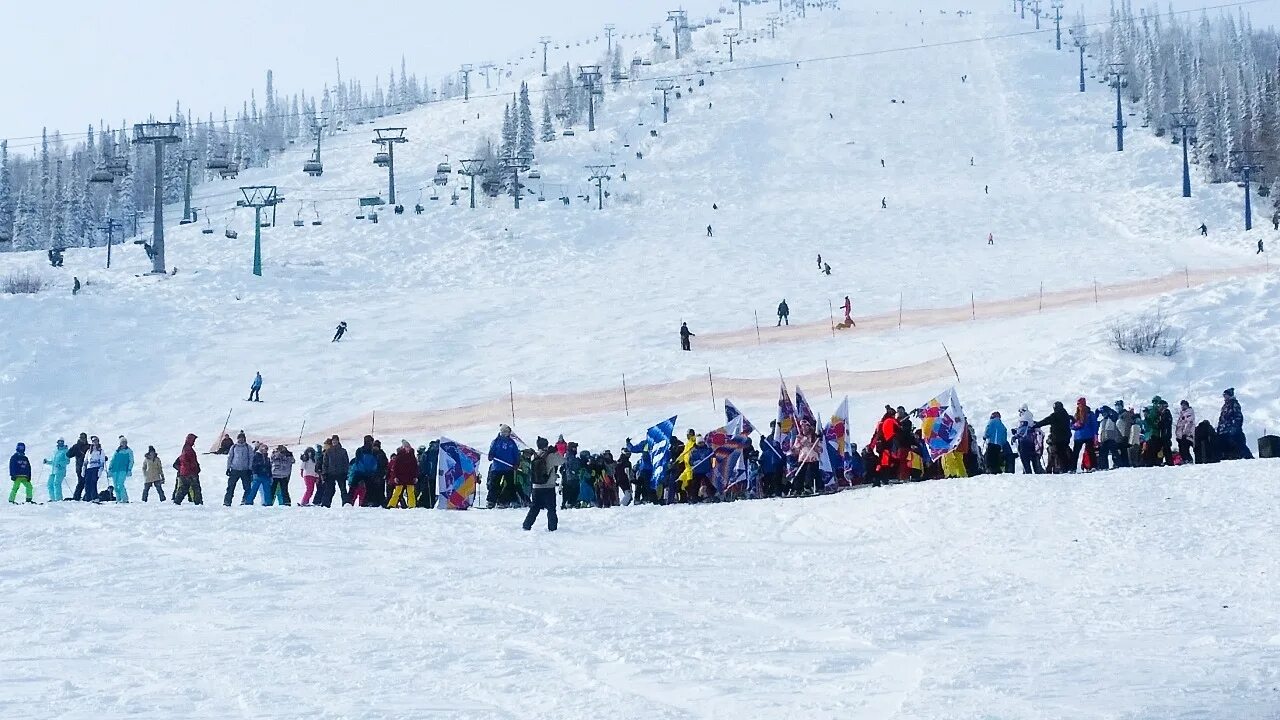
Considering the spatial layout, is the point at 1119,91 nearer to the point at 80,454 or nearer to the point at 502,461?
the point at 502,461

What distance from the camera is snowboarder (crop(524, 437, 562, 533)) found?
50.0 feet

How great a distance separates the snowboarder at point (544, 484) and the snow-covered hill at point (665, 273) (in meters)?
11.1

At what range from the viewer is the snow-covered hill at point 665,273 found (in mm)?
31969

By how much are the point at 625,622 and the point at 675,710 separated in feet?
8.22

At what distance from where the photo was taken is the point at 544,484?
1539 cm

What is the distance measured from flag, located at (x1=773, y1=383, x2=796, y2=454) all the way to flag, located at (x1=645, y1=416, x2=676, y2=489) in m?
1.44

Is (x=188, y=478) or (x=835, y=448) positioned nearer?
(x=188, y=478)

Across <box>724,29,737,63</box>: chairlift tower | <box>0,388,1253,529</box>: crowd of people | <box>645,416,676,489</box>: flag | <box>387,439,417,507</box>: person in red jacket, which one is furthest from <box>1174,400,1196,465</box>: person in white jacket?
<box>724,29,737,63</box>: chairlift tower

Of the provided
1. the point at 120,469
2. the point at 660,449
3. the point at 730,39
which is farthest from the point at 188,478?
the point at 730,39

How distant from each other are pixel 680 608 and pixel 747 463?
749 centimetres

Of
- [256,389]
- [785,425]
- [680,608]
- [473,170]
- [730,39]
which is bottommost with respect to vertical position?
[680,608]

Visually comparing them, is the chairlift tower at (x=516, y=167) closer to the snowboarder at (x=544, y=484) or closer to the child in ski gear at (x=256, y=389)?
the child in ski gear at (x=256, y=389)

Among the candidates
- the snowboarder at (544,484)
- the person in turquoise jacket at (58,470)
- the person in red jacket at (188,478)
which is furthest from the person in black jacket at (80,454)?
the snowboarder at (544,484)

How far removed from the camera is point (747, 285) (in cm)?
4922
